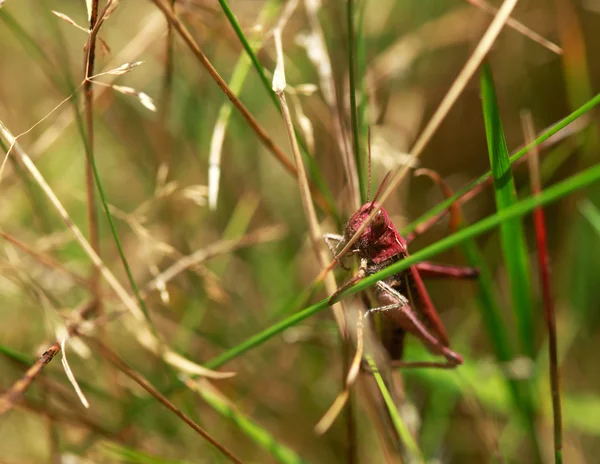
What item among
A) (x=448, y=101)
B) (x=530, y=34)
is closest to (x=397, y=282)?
(x=448, y=101)

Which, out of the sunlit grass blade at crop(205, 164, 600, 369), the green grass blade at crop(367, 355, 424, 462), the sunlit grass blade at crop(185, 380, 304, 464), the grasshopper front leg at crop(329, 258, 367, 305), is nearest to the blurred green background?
the sunlit grass blade at crop(185, 380, 304, 464)

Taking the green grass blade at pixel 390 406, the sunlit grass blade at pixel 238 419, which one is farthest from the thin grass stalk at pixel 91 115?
the green grass blade at pixel 390 406

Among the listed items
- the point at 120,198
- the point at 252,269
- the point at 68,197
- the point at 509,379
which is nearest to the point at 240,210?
the point at 252,269

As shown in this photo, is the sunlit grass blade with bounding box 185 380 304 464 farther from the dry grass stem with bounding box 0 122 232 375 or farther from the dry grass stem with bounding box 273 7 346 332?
the dry grass stem with bounding box 273 7 346 332

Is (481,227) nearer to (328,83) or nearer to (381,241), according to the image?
(381,241)

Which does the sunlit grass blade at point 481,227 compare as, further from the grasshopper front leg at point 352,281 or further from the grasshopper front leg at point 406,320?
the grasshopper front leg at point 406,320
